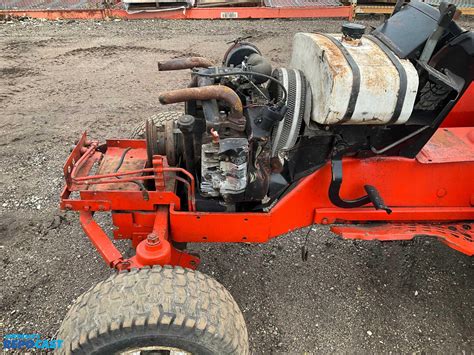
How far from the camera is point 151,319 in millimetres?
2031

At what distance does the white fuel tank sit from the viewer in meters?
2.12

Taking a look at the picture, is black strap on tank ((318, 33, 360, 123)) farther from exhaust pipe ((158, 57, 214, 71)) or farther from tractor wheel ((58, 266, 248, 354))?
tractor wheel ((58, 266, 248, 354))

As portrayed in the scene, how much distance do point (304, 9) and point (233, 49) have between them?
24.3 feet

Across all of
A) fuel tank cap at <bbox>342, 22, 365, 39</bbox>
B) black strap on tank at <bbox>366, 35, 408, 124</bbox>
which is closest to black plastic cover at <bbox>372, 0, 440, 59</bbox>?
Result: black strap on tank at <bbox>366, 35, 408, 124</bbox>

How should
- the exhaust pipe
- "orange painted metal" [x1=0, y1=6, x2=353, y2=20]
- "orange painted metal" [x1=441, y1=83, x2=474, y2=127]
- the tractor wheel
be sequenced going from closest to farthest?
the tractor wheel, the exhaust pipe, "orange painted metal" [x1=441, y1=83, x2=474, y2=127], "orange painted metal" [x1=0, y1=6, x2=353, y2=20]

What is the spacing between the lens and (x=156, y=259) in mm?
2316

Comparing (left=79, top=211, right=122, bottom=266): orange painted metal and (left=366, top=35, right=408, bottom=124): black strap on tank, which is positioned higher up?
(left=366, top=35, right=408, bottom=124): black strap on tank

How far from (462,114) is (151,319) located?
2589 mm

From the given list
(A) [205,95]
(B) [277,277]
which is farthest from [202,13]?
(A) [205,95]

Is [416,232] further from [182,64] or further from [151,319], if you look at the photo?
[182,64]

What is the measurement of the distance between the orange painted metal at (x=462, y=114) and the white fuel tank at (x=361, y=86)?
1.11 metres

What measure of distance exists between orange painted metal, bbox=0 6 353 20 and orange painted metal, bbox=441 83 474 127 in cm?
724

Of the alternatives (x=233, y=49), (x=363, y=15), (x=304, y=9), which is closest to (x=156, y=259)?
(x=233, y=49)

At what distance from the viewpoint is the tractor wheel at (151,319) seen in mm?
2047
